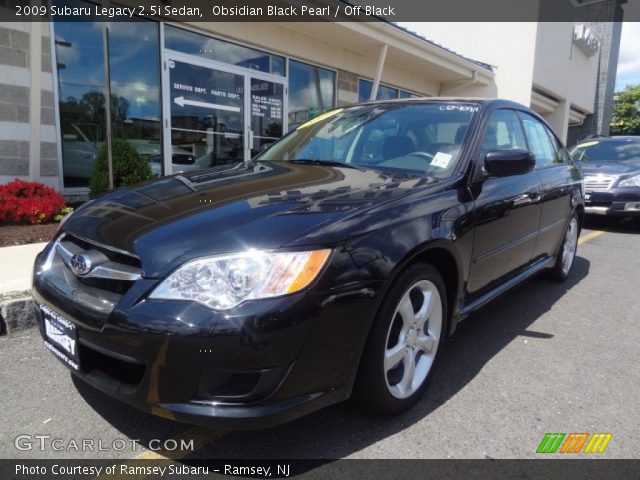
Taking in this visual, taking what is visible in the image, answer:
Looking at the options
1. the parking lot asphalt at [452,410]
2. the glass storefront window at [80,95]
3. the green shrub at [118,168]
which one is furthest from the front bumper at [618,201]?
the glass storefront window at [80,95]

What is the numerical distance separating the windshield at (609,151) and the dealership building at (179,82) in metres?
4.20

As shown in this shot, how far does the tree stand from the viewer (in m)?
43.5

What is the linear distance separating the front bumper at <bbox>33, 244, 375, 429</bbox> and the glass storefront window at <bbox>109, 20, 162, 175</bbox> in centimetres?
573

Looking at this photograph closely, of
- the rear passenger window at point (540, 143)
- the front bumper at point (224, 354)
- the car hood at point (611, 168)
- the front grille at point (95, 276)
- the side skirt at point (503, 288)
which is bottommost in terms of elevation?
the side skirt at point (503, 288)

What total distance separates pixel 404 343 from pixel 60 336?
1.53 metres

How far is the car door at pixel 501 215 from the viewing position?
9.02 ft

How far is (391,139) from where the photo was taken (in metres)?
3.08

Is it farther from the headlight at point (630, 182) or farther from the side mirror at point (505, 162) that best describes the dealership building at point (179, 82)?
the headlight at point (630, 182)

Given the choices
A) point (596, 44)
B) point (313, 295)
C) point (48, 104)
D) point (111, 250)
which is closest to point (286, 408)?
point (313, 295)

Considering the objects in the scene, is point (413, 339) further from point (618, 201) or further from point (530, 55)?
point (530, 55)

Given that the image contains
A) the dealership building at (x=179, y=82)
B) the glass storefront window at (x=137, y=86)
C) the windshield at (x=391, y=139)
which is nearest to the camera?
the windshield at (x=391, y=139)

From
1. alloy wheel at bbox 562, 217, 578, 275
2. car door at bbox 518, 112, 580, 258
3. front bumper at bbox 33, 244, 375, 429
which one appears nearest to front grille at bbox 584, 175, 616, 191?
alloy wheel at bbox 562, 217, 578, 275

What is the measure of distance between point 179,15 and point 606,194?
741 centimetres

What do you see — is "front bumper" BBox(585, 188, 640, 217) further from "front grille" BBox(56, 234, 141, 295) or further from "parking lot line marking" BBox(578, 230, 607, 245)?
"front grille" BBox(56, 234, 141, 295)
